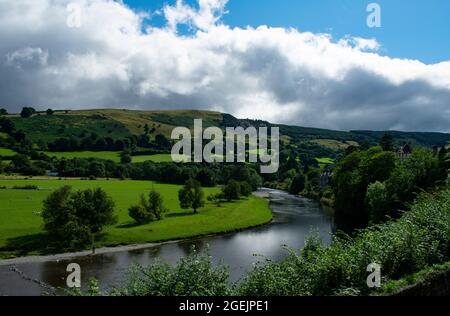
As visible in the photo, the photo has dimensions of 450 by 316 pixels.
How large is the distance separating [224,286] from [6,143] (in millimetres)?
169395

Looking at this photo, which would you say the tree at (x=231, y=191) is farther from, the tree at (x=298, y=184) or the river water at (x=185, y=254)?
the tree at (x=298, y=184)

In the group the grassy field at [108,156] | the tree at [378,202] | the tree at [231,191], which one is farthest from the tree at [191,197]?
the grassy field at [108,156]

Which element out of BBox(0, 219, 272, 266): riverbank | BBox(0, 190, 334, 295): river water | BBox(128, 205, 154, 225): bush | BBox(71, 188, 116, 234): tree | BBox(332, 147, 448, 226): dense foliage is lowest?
BBox(0, 219, 272, 266): riverbank

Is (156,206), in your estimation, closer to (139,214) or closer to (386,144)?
(139,214)

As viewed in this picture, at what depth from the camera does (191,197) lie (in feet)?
283

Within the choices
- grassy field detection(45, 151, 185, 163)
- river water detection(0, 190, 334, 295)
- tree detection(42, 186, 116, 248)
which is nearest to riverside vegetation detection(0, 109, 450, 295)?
tree detection(42, 186, 116, 248)

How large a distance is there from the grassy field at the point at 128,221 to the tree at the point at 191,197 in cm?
143

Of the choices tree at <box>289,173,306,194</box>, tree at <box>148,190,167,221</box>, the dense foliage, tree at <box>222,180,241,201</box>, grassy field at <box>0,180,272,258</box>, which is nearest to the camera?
→ the dense foliage

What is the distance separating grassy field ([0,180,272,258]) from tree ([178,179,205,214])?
143cm

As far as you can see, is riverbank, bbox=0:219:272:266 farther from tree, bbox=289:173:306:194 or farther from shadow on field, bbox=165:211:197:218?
tree, bbox=289:173:306:194

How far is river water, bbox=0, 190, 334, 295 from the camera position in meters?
41.0

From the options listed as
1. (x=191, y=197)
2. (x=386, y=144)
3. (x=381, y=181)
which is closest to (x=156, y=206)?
(x=191, y=197)
